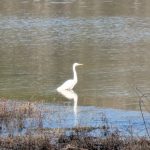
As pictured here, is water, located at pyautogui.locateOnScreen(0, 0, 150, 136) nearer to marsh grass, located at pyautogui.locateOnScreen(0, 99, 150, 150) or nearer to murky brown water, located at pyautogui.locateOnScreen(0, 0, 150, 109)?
murky brown water, located at pyautogui.locateOnScreen(0, 0, 150, 109)

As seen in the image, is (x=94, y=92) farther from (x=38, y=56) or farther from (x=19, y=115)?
(x=38, y=56)

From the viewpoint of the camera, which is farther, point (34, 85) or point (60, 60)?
point (60, 60)

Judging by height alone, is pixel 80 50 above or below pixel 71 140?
below

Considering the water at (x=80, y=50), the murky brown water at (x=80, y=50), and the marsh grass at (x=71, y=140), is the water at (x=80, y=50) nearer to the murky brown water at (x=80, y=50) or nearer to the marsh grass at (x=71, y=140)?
the murky brown water at (x=80, y=50)

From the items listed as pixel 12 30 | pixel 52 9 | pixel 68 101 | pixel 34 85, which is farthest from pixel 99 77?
pixel 52 9

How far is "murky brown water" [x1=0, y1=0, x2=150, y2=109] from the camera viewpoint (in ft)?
78.6

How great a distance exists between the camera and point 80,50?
35.2 m

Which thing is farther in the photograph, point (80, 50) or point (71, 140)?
point (80, 50)

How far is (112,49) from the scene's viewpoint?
35344 mm

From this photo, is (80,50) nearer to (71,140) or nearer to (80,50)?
(80,50)

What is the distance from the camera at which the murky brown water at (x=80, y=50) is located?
2395 centimetres

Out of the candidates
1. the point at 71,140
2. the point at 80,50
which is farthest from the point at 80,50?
the point at 71,140

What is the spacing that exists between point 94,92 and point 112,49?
12.2 m

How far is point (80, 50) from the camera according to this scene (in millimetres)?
35156
